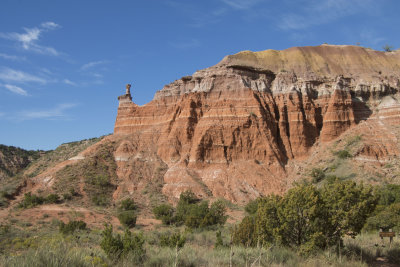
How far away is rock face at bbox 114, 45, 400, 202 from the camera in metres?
47.0

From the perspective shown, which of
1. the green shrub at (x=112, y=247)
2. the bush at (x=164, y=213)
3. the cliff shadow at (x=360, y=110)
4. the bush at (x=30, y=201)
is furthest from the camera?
the cliff shadow at (x=360, y=110)

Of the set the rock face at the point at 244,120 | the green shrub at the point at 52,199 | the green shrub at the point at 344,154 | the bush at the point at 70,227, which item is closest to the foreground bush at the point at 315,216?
the bush at the point at 70,227

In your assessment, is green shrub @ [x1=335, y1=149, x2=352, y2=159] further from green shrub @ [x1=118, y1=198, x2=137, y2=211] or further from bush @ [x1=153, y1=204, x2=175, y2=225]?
green shrub @ [x1=118, y1=198, x2=137, y2=211]

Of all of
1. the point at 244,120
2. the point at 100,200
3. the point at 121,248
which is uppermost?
the point at 244,120

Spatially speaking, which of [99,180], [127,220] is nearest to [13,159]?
[99,180]

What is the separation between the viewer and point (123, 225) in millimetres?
33344

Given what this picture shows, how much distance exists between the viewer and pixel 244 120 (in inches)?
2004

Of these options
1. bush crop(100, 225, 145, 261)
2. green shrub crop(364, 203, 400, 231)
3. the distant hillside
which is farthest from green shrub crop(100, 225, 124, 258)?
the distant hillside

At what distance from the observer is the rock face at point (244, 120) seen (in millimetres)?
47000

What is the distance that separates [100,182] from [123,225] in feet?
48.7

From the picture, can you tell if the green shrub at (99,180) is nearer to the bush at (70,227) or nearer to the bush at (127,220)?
the bush at (127,220)

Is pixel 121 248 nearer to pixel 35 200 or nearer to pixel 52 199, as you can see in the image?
pixel 52 199

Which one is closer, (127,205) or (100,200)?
(127,205)

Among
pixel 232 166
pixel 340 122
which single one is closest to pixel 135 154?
pixel 232 166
